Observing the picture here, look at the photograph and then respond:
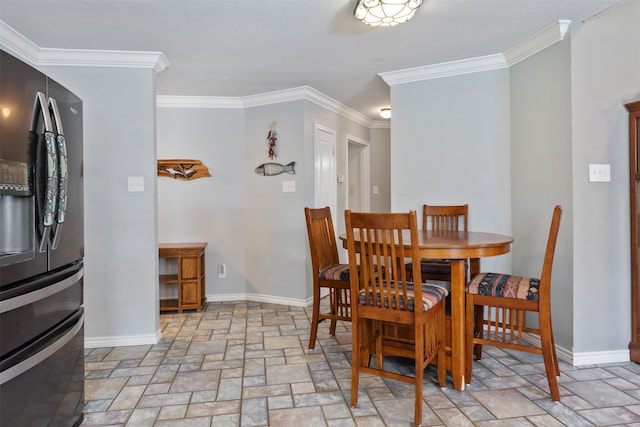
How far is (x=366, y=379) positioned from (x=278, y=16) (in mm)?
2290

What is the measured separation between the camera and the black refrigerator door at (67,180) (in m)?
1.54

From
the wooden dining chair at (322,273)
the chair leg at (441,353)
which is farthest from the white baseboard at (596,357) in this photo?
the wooden dining chair at (322,273)

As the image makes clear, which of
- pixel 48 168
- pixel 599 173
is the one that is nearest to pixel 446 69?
pixel 599 173

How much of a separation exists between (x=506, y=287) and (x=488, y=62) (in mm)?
1967

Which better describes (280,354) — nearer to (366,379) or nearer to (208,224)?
(366,379)

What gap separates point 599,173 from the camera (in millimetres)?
2443

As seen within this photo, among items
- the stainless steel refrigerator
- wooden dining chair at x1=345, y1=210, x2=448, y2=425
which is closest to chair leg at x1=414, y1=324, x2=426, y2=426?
wooden dining chair at x1=345, y1=210, x2=448, y2=425

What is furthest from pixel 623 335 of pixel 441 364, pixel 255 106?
pixel 255 106

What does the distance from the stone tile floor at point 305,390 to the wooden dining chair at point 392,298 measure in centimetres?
16

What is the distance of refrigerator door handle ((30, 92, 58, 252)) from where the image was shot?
1.45 m

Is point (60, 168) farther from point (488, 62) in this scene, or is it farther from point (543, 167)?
point (488, 62)

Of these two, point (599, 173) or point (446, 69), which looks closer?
point (599, 173)

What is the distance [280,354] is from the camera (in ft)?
8.73

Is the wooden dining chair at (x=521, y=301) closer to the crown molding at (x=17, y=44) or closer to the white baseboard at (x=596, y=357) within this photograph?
the white baseboard at (x=596, y=357)
